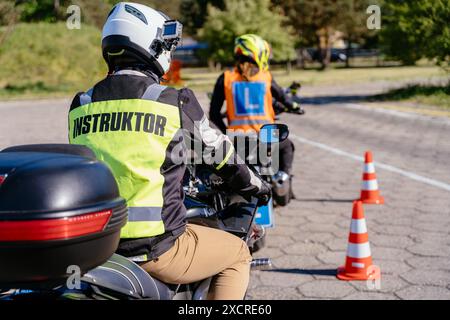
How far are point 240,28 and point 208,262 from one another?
43771mm

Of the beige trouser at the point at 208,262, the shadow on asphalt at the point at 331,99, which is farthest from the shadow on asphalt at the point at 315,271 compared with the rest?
the shadow on asphalt at the point at 331,99

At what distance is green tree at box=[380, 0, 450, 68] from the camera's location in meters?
18.6

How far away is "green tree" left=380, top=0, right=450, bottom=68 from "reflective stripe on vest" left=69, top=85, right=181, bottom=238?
17.5 metres

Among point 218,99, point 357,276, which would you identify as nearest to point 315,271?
point 357,276

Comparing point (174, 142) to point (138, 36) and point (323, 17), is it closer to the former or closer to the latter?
point (138, 36)

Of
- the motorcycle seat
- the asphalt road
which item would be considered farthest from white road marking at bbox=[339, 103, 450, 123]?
the motorcycle seat

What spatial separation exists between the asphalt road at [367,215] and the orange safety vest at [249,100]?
1208 millimetres

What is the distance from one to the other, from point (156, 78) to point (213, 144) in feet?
1.50

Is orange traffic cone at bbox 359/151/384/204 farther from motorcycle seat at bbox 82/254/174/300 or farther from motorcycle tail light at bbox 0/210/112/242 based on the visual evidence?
motorcycle tail light at bbox 0/210/112/242

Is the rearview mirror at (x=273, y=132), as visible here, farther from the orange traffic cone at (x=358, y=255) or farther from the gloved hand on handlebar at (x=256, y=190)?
the orange traffic cone at (x=358, y=255)

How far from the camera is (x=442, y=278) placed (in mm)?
4680

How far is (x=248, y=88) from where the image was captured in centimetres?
627

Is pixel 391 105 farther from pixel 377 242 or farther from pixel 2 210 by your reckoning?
pixel 2 210
